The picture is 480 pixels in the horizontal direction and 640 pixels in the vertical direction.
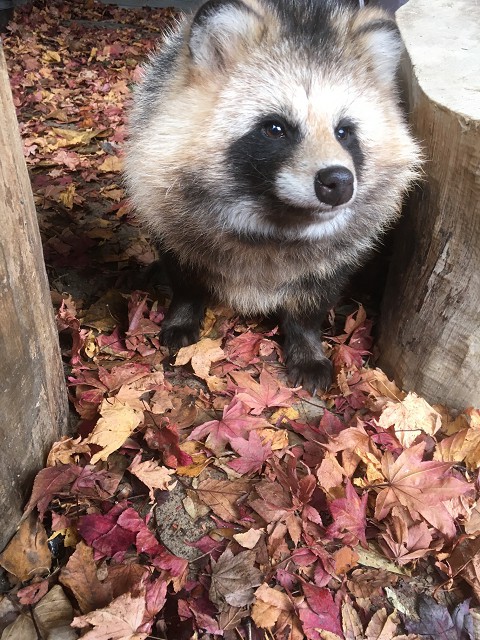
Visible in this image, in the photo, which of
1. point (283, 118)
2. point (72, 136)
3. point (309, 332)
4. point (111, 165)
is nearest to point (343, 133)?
point (283, 118)

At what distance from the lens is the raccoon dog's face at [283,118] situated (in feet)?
6.66

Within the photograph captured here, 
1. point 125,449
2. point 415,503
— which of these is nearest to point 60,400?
point 125,449

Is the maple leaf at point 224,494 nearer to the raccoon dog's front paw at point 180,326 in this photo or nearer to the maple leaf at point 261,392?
the maple leaf at point 261,392

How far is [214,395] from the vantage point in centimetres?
276

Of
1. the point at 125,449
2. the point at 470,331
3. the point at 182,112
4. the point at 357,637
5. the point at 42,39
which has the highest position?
the point at 42,39

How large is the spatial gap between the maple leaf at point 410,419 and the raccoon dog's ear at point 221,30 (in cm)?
161

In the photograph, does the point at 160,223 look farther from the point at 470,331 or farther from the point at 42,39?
the point at 42,39

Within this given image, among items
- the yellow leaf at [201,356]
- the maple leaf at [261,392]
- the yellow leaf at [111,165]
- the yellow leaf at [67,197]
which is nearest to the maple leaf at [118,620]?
the maple leaf at [261,392]

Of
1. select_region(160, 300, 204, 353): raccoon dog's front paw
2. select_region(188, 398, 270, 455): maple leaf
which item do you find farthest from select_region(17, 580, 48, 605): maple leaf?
select_region(160, 300, 204, 353): raccoon dog's front paw

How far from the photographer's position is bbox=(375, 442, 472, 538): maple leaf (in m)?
2.11

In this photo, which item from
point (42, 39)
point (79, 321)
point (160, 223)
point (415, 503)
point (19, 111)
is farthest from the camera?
point (42, 39)

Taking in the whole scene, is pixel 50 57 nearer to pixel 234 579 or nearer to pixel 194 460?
pixel 194 460

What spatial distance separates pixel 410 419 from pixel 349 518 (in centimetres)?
59

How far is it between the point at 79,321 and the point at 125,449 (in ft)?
3.11
